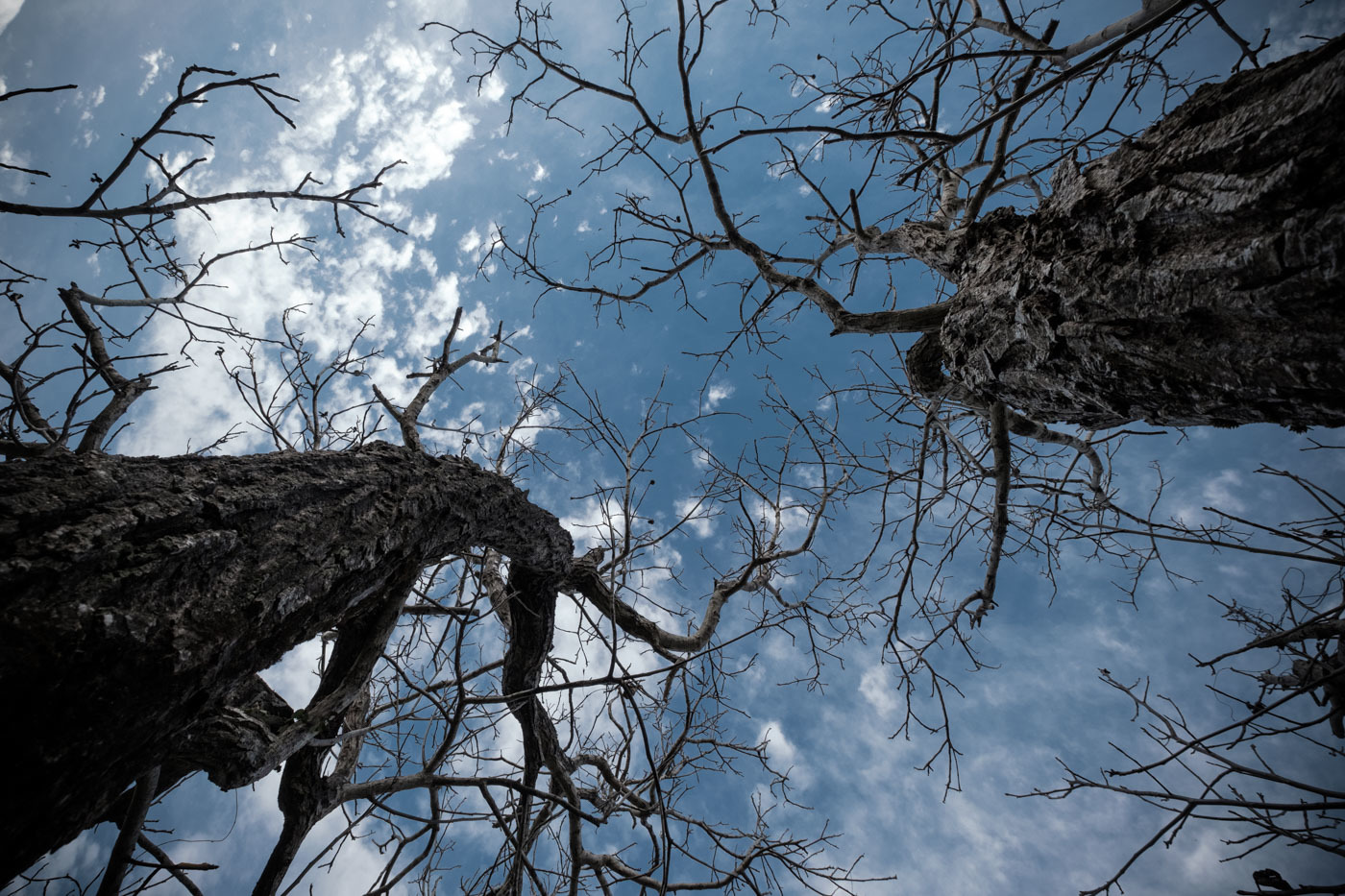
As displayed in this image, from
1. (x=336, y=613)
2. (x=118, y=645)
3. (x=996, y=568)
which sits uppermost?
(x=996, y=568)

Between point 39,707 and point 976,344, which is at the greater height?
point 976,344

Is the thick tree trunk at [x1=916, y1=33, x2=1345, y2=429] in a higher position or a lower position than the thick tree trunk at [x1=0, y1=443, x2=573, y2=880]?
higher

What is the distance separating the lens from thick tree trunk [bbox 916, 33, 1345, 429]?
0.85 metres

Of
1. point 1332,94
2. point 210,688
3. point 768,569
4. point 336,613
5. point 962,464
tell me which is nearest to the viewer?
point 1332,94

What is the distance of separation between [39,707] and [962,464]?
3.81m

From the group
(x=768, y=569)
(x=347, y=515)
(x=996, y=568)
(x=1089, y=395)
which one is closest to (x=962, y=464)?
(x=996, y=568)

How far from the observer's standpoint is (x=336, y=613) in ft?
5.23

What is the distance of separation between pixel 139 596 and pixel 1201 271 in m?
2.06

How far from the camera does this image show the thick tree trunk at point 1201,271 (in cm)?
85

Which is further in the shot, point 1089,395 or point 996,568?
point 996,568

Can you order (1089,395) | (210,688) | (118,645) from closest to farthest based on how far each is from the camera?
(118,645) < (210,688) < (1089,395)

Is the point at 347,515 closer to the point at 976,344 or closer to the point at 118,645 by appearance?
the point at 118,645

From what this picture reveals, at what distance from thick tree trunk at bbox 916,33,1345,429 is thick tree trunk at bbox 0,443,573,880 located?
2.00 m

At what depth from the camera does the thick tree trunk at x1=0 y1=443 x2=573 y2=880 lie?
85 centimetres
